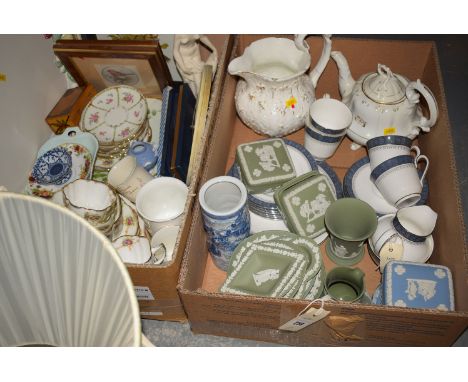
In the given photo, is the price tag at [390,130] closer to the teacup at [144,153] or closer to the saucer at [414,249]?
the saucer at [414,249]

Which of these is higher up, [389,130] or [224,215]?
[389,130]

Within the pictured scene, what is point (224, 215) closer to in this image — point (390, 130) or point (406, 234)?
point (406, 234)

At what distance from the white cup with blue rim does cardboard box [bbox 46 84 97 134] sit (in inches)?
32.4

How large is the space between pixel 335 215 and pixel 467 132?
83cm

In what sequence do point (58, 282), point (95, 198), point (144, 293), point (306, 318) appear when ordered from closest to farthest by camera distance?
point (58, 282)
point (306, 318)
point (144, 293)
point (95, 198)

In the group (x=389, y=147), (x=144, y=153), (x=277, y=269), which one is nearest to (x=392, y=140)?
(x=389, y=147)

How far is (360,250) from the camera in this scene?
3.92 ft

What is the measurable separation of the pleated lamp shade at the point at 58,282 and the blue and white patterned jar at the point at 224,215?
498 millimetres

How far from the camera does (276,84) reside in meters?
1.20

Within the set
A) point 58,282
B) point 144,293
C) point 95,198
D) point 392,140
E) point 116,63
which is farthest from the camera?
point 116,63

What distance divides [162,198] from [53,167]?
406mm

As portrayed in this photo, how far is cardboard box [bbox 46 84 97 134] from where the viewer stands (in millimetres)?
1440

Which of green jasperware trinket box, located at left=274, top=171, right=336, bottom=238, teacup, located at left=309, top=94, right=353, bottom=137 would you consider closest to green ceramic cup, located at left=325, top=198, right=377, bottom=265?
green jasperware trinket box, located at left=274, top=171, right=336, bottom=238

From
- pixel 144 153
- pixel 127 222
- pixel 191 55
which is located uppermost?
pixel 191 55
